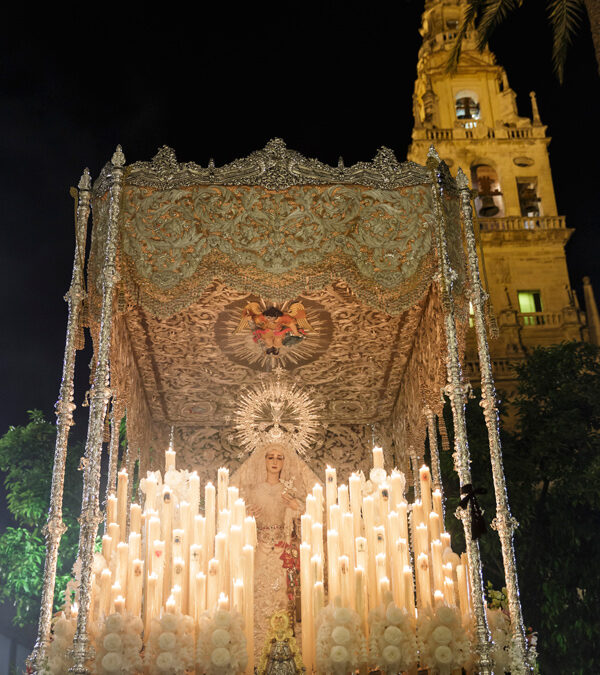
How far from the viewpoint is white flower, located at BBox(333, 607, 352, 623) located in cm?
578

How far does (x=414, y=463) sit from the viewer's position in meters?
8.98

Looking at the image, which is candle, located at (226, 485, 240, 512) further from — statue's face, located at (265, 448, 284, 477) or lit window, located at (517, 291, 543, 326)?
lit window, located at (517, 291, 543, 326)

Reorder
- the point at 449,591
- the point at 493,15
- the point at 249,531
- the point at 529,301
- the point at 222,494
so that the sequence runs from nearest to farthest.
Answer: the point at 449,591 → the point at 249,531 → the point at 222,494 → the point at 493,15 → the point at 529,301

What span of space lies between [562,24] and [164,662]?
26.6 feet

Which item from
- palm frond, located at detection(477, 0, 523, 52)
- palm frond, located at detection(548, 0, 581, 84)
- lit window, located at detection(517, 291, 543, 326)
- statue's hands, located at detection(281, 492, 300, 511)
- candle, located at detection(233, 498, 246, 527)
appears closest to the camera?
candle, located at detection(233, 498, 246, 527)

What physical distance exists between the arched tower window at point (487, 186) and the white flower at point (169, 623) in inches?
791

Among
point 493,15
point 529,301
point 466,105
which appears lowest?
point 493,15

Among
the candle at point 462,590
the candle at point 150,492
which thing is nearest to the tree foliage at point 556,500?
the candle at point 462,590

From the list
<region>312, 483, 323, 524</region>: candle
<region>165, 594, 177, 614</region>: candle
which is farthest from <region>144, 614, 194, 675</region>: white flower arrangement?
<region>312, 483, 323, 524</region>: candle

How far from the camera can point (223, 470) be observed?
7.23 m

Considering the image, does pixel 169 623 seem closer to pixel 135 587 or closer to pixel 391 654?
pixel 135 587

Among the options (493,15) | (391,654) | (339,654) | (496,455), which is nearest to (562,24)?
(493,15)

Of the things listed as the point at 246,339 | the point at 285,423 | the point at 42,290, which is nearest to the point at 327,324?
the point at 246,339

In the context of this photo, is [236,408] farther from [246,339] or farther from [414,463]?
[414,463]
